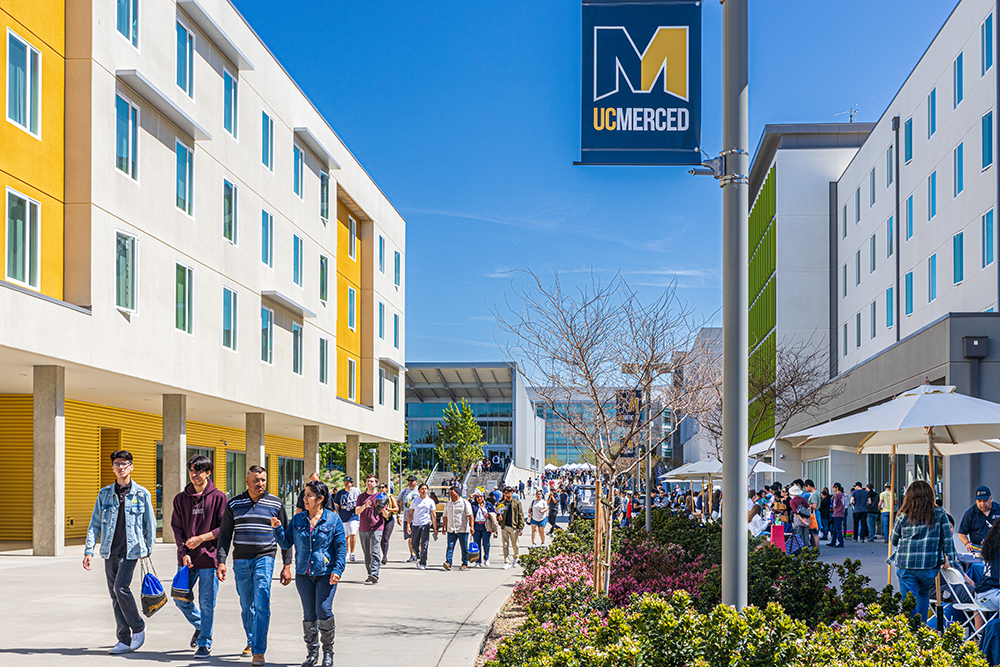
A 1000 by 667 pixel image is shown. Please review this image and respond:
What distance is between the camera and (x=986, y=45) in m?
28.0

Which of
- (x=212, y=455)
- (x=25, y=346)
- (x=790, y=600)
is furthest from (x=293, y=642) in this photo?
(x=212, y=455)

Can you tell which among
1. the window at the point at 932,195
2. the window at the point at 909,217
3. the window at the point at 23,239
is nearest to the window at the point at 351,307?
the window at the point at 909,217

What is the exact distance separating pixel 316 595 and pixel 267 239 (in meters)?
24.0

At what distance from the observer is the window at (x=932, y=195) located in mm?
33562

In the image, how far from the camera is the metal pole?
17.8 ft

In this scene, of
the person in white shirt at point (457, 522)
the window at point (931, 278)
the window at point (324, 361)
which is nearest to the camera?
the person in white shirt at point (457, 522)

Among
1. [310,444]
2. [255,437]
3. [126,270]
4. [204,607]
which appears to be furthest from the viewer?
[310,444]

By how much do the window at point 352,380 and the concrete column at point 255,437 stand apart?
1008 centimetres

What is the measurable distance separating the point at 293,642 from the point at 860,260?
40.5 m

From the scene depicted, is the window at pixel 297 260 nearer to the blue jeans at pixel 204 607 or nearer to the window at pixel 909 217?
the window at pixel 909 217

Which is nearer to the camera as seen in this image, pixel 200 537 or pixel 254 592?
pixel 254 592

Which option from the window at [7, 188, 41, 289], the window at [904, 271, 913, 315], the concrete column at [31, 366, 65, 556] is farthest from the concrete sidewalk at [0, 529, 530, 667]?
the window at [904, 271, 913, 315]

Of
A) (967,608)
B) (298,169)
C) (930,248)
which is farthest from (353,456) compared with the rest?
(967,608)

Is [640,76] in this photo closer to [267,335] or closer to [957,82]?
[267,335]
